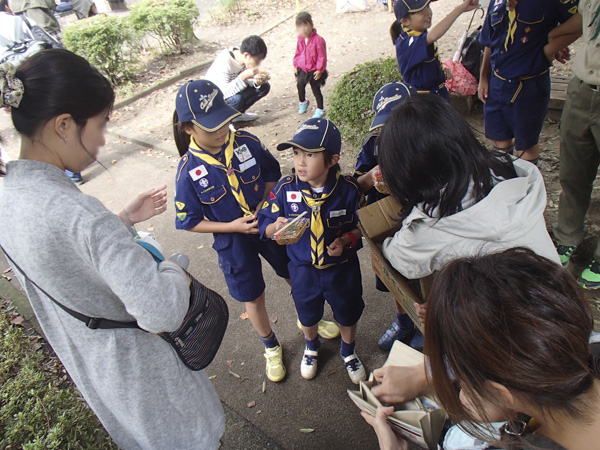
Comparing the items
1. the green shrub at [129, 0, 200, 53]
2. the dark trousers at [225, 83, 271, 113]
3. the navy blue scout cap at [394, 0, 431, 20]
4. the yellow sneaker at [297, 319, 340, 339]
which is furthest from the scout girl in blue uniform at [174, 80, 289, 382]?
the green shrub at [129, 0, 200, 53]

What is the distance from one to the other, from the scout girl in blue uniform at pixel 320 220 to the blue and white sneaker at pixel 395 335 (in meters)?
0.48

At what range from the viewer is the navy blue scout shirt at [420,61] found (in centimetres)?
383

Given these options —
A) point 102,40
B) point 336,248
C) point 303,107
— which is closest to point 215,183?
point 336,248

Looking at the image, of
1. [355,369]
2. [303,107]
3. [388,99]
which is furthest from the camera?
[303,107]

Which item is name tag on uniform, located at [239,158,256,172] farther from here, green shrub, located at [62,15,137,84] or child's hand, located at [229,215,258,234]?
green shrub, located at [62,15,137,84]

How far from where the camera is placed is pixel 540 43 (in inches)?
137

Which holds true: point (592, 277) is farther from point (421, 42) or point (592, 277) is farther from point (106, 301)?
point (106, 301)

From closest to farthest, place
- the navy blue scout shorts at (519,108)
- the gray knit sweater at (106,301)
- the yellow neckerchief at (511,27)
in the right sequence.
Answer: the gray knit sweater at (106,301), the yellow neckerchief at (511,27), the navy blue scout shorts at (519,108)

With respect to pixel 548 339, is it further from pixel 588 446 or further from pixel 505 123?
pixel 505 123

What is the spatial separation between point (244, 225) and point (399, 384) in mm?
1315

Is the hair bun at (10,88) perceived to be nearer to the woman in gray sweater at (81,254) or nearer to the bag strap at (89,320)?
the woman in gray sweater at (81,254)

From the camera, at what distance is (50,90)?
135 centimetres

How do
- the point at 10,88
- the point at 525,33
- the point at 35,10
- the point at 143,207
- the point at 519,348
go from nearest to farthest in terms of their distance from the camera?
1. the point at 519,348
2. the point at 10,88
3. the point at 143,207
4. the point at 525,33
5. the point at 35,10

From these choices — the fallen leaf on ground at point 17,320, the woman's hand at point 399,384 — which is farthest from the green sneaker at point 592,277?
the fallen leaf on ground at point 17,320
